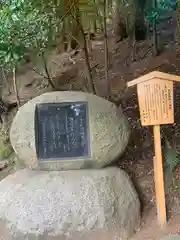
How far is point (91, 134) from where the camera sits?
419 cm

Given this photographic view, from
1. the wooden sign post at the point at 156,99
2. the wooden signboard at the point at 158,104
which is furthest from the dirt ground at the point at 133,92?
the wooden signboard at the point at 158,104

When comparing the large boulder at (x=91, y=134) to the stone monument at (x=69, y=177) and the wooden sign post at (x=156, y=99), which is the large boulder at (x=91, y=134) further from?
the wooden sign post at (x=156, y=99)

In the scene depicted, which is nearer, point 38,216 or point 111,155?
point 38,216

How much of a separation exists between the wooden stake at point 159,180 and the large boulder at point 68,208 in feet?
0.84

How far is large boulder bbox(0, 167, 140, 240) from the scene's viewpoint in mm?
3938

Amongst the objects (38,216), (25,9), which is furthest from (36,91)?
(38,216)

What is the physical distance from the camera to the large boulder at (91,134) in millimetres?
4195

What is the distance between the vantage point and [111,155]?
425cm

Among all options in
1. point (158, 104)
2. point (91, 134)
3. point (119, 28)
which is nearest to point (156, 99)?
point (158, 104)

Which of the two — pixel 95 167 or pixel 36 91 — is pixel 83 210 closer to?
pixel 95 167

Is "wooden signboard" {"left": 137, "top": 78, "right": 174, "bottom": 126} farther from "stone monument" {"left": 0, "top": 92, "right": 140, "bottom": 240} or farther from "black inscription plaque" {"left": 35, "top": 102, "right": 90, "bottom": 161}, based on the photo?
"black inscription plaque" {"left": 35, "top": 102, "right": 90, "bottom": 161}

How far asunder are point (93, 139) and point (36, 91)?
284 centimetres

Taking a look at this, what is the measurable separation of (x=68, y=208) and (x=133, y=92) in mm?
2545

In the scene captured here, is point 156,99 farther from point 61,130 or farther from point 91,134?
point 61,130
